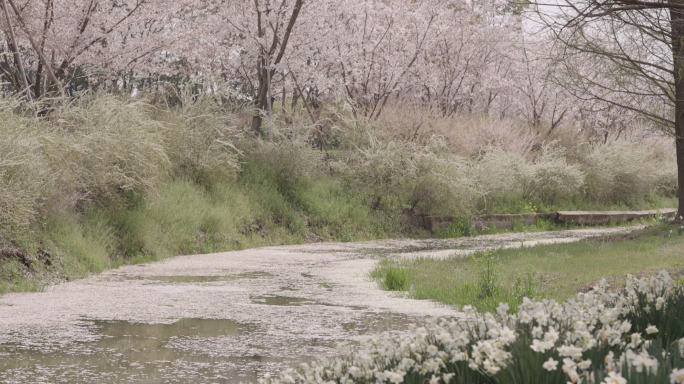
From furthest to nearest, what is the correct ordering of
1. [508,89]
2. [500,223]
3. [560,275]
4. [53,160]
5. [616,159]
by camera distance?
[508,89] < [616,159] < [500,223] < [53,160] < [560,275]

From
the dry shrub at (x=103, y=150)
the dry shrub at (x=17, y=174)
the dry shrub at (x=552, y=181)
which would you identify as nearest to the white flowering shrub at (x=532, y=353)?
the dry shrub at (x=17, y=174)

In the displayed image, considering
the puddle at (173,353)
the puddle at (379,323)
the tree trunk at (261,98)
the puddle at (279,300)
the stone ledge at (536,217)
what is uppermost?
the tree trunk at (261,98)

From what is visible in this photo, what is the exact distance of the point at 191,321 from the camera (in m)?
7.57

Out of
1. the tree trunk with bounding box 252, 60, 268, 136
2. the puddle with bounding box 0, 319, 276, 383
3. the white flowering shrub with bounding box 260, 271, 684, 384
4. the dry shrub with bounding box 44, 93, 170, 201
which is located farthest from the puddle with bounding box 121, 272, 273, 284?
the tree trunk with bounding box 252, 60, 268, 136

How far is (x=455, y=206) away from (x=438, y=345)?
16.7 m

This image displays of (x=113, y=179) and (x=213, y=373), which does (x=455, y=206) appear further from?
(x=213, y=373)

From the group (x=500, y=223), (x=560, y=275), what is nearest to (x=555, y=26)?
(x=560, y=275)

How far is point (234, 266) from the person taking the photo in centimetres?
1298

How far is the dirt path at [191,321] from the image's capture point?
18.3 ft

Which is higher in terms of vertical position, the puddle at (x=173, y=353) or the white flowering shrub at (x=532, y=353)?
the white flowering shrub at (x=532, y=353)

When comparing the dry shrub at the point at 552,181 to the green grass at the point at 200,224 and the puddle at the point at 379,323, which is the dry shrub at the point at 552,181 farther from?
the puddle at the point at 379,323

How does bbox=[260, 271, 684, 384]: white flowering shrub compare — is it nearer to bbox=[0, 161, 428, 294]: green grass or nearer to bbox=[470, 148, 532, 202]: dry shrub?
bbox=[0, 161, 428, 294]: green grass

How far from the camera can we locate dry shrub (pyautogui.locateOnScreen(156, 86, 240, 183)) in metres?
17.3

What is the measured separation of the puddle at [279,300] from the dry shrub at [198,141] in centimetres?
843
